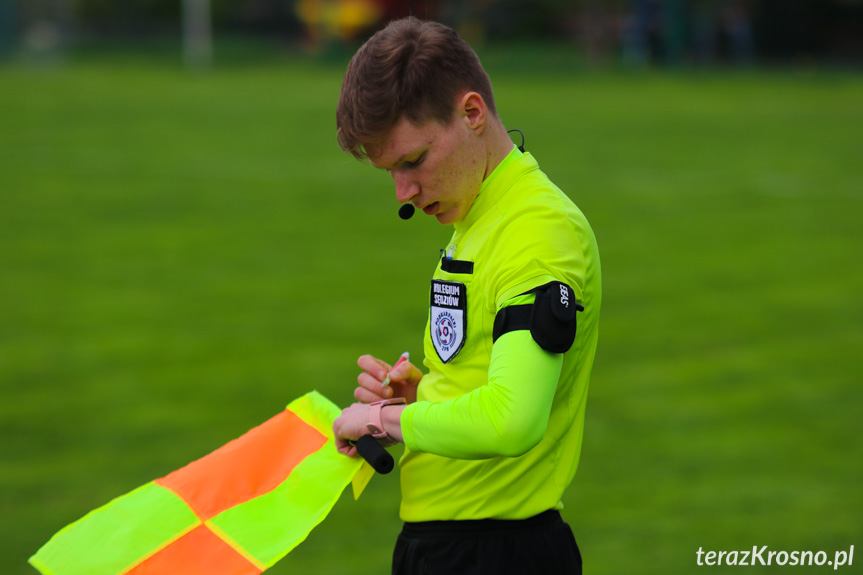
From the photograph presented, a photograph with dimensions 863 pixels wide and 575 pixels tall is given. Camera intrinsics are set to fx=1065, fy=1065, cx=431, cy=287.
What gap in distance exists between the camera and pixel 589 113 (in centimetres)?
2288

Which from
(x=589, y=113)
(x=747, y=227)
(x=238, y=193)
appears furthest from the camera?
(x=589, y=113)

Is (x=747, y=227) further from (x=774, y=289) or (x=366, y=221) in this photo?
(x=366, y=221)

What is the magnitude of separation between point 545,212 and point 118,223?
11110 mm

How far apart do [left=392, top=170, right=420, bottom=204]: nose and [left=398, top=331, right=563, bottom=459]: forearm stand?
43cm

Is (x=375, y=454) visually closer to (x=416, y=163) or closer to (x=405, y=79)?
(x=416, y=163)

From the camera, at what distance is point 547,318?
6.63 ft

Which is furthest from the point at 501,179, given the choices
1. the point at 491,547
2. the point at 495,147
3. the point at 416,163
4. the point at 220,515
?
the point at 220,515

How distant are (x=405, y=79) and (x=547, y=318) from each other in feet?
1.89

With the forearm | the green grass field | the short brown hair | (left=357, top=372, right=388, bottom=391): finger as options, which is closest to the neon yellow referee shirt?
the forearm

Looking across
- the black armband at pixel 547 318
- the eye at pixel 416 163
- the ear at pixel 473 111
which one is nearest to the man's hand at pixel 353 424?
the black armband at pixel 547 318

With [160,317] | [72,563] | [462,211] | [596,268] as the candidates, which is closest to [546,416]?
[596,268]

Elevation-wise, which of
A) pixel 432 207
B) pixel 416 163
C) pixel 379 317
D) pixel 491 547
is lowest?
pixel 379 317

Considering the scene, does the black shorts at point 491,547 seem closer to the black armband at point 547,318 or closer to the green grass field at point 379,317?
the black armband at point 547,318

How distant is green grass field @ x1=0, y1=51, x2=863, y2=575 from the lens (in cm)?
553
